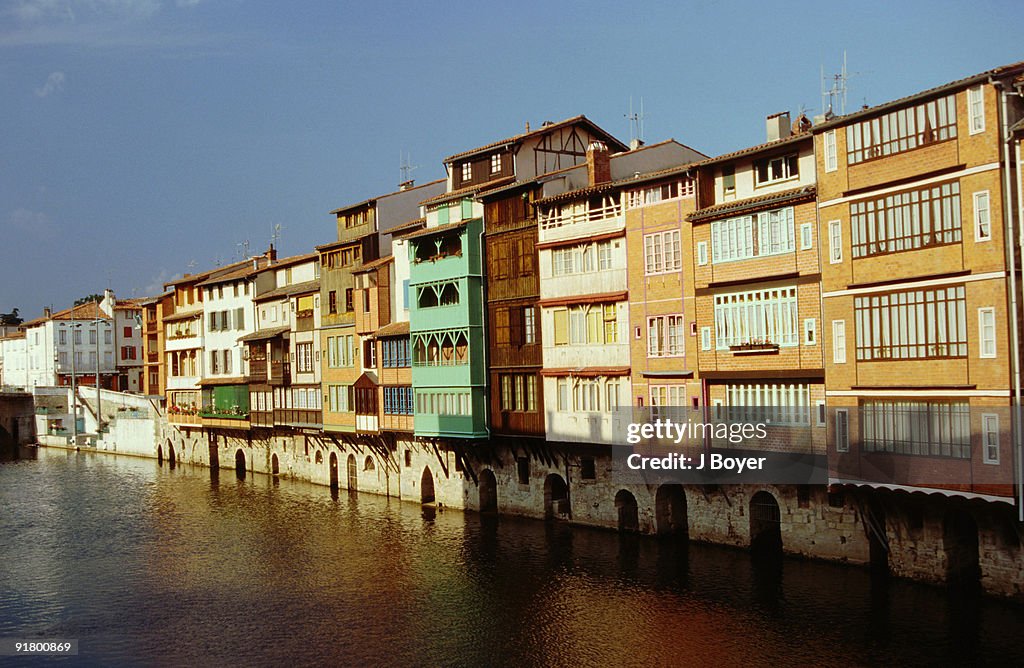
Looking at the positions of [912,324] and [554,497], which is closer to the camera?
[912,324]

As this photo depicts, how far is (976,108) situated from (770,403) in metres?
13.7

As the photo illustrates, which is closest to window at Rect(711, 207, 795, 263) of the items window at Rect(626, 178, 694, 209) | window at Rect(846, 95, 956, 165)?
window at Rect(626, 178, 694, 209)

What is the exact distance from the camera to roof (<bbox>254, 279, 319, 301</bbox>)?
74100mm

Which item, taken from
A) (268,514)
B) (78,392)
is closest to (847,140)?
(268,514)

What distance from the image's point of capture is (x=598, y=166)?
165 feet

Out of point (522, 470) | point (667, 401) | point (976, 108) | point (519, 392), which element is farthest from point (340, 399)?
point (976, 108)

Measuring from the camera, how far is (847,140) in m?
36.2

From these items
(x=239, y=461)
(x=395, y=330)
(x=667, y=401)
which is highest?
(x=395, y=330)

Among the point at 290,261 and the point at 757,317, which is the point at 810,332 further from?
the point at 290,261

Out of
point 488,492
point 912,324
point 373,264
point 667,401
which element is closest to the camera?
point 912,324

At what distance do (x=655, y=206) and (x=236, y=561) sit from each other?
1015 inches

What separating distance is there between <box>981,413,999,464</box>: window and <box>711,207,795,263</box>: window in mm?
10248

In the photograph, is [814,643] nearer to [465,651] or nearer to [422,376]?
[465,651]

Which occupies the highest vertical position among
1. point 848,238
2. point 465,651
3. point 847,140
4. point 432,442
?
point 847,140
